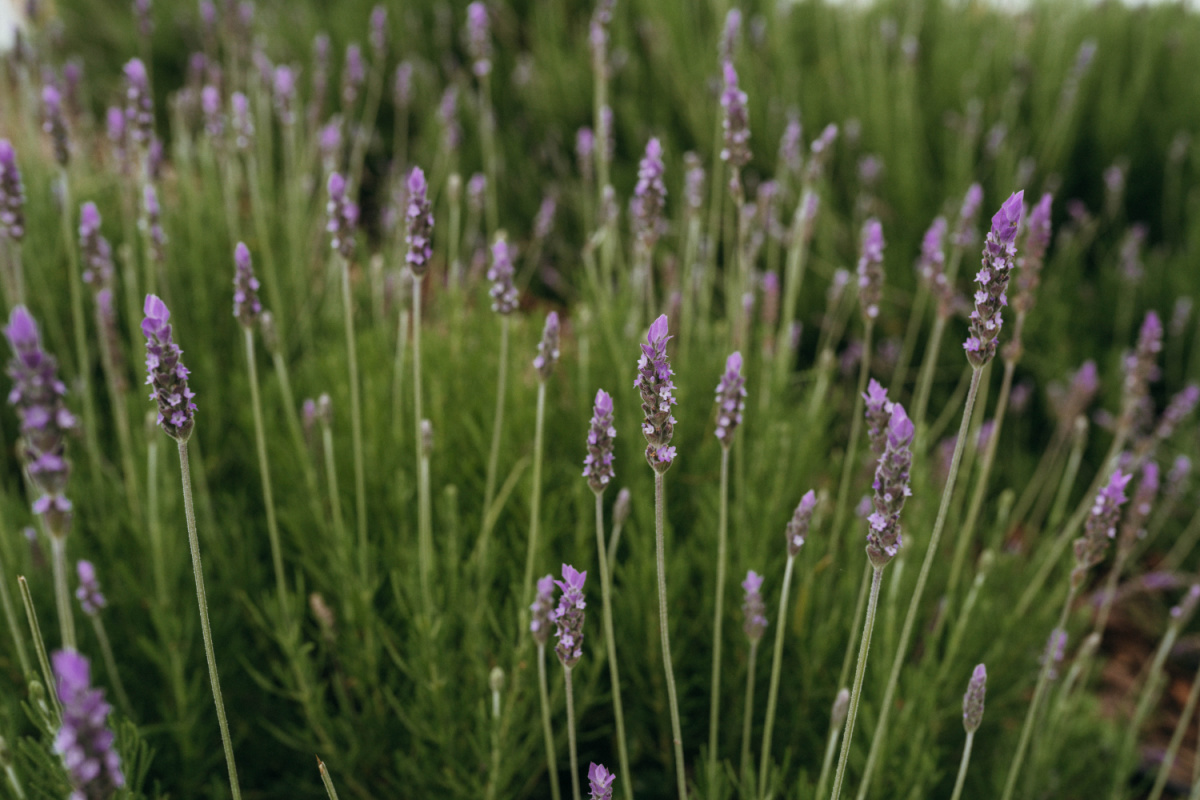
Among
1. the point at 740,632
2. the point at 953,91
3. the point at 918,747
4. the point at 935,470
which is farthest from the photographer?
the point at 953,91

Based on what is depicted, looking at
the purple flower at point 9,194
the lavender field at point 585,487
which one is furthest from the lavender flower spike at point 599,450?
the purple flower at point 9,194

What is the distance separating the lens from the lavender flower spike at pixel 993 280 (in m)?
0.93

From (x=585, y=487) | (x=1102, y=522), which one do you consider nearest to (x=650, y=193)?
(x=585, y=487)

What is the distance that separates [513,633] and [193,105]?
229 centimetres

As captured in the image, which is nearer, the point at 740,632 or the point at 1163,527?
the point at 740,632

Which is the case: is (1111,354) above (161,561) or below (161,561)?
above

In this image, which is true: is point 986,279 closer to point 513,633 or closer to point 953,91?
point 513,633

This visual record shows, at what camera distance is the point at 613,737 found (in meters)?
1.74

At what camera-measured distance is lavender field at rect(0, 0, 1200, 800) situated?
1264 mm

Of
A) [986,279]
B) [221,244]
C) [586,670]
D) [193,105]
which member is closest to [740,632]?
[586,670]

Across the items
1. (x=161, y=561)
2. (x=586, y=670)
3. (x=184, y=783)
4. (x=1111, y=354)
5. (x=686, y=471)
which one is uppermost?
(x=1111, y=354)

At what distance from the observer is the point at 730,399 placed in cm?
113

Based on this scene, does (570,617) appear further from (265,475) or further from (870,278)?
(870,278)

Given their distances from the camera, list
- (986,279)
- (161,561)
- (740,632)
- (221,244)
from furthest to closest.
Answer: (221,244)
(740,632)
(161,561)
(986,279)
